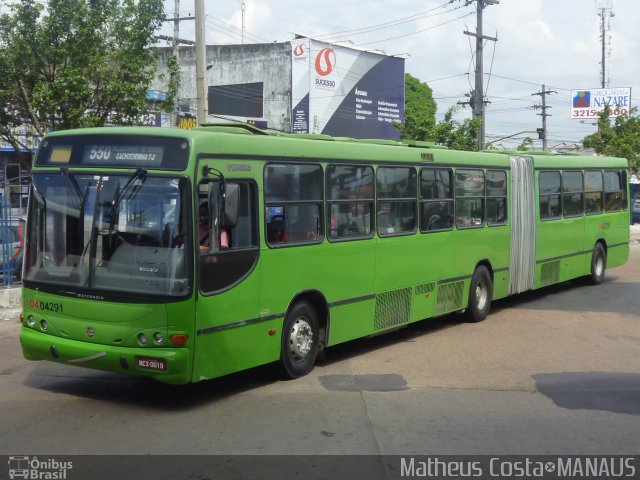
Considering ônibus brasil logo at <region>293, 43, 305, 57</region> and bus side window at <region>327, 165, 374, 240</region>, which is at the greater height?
ônibus brasil logo at <region>293, 43, 305, 57</region>

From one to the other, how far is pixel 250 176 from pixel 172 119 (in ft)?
118

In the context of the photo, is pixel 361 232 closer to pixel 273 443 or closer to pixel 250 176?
pixel 250 176

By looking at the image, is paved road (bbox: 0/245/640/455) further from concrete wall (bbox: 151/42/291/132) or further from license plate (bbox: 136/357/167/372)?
concrete wall (bbox: 151/42/291/132)

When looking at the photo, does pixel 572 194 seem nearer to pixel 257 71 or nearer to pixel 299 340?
pixel 299 340

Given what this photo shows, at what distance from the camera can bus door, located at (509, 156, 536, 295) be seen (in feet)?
49.0

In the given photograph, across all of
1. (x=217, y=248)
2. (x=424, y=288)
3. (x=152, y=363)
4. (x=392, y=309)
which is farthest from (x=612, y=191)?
(x=152, y=363)

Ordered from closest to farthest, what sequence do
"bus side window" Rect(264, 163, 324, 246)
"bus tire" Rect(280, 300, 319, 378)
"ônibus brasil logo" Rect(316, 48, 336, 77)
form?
"bus side window" Rect(264, 163, 324, 246) < "bus tire" Rect(280, 300, 319, 378) < "ônibus brasil logo" Rect(316, 48, 336, 77)

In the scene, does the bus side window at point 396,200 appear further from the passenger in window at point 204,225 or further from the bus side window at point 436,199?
the passenger in window at point 204,225

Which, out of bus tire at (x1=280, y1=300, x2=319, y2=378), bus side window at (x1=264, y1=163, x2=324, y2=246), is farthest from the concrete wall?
bus tire at (x1=280, y1=300, x2=319, y2=378)

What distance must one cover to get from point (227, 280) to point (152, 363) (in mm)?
1110

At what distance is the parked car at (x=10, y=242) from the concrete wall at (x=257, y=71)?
3209 centimetres

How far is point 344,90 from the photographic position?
49.3m

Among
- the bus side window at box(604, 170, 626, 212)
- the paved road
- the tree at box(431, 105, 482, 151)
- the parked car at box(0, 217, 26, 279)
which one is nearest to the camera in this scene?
the paved road

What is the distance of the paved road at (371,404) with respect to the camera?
688cm
